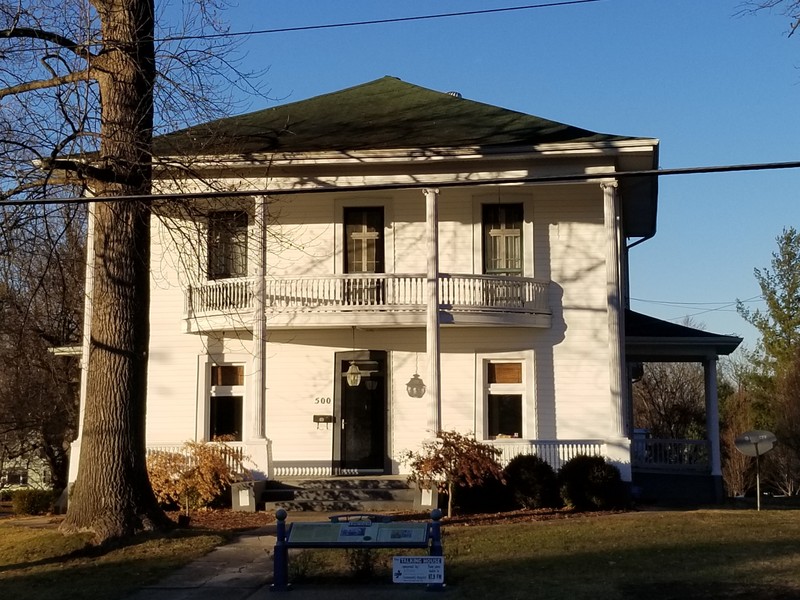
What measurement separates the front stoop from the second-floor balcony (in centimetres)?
326

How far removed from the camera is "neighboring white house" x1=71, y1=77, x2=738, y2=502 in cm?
2161

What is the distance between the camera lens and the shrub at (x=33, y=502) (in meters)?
21.9

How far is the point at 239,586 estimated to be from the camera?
38.4 ft

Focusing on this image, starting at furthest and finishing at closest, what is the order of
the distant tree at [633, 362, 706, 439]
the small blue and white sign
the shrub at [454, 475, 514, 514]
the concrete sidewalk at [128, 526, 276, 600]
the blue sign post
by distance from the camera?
the distant tree at [633, 362, 706, 439] → the shrub at [454, 475, 514, 514] → the concrete sidewalk at [128, 526, 276, 600] → the blue sign post → the small blue and white sign

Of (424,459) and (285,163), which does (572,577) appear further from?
(285,163)

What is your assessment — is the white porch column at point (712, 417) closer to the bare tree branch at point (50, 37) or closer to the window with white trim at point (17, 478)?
the bare tree branch at point (50, 37)

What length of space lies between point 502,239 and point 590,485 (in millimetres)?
6159

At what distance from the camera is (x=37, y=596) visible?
37.5 feet

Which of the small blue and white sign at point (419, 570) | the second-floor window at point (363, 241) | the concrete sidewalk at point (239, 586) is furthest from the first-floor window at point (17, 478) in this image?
the small blue and white sign at point (419, 570)

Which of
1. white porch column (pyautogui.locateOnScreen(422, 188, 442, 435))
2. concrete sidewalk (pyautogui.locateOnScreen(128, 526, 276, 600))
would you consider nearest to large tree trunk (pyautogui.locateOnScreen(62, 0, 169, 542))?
concrete sidewalk (pyautogui.locateOnScreen(128, 526, 276, 600))

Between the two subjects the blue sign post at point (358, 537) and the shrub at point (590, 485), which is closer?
the blue sign post at point (358, 537)

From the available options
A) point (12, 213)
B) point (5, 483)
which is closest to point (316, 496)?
point (12, 213)

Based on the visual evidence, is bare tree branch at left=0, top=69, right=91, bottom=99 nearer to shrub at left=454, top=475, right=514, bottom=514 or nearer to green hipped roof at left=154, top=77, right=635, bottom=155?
green hipped roof at left=154, top=77, right=635, bottom=155

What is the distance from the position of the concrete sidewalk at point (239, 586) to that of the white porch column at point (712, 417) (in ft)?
45.0
